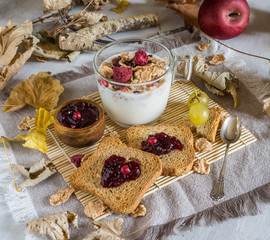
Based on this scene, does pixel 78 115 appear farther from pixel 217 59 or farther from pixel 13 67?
pixel 217 59

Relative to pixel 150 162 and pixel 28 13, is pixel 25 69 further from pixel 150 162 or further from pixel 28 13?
pixel 150 162

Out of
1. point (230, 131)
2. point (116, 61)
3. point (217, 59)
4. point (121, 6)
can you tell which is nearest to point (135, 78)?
point (116, 61)

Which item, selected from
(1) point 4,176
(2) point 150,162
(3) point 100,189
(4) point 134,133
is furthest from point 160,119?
(1) point 4,176

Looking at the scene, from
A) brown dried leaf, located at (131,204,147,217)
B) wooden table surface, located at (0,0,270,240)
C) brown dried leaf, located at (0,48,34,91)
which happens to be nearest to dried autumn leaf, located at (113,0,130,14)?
wooden table surface, located at (0,0,270,240)

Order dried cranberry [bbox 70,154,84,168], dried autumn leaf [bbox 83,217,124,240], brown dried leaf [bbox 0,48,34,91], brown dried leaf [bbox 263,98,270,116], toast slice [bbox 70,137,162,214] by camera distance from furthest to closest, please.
Answer: brown dried leaf [bbox 0,48,34,91], brown dried leaf [bbox 263,98,270,116], dried cranberry [bbox 70,154,84,168], toast slice [bbox 70,137,162,214], dried autumn leaf [bbox 83,217,124,240]

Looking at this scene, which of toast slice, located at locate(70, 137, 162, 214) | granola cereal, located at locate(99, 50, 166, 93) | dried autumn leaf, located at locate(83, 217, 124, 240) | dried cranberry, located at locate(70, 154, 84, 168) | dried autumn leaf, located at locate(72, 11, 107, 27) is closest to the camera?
dried autumn leaf, located at locate(83, 217, 124, 240)

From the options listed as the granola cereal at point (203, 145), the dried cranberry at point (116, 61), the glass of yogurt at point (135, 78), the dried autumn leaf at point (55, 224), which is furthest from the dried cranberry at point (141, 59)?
the dried autumn leaf at point (55, 224)

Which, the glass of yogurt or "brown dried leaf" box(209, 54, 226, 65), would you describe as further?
"brown dried leaf" box(209, 54, 226, 65)

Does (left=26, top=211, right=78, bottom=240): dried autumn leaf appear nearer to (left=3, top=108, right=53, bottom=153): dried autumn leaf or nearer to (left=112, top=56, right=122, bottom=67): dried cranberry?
(left=3, top=108, right=53, bottom=153): dried autumn leaf
